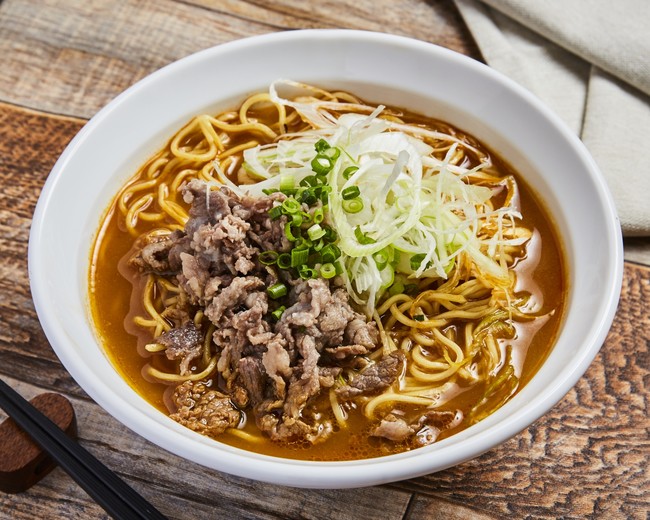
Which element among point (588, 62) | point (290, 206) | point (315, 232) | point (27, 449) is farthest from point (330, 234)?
point (588, 62)

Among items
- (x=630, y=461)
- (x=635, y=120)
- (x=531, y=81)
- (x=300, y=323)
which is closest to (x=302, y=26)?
(x=531, y=81)

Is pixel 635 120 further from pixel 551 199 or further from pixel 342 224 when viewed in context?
pixel 342 224

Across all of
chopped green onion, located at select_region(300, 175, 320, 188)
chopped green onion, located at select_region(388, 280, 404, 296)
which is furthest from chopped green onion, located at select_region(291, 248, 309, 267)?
chopped green onion, located at select_region(388, 280, 404, 296)

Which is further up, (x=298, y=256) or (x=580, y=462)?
(x=298, y=256)

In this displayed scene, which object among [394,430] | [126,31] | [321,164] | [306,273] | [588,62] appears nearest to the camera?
[394,430]

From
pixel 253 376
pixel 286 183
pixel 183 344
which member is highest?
pixel 286 183

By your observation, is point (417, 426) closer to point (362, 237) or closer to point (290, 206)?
point (362, 237)

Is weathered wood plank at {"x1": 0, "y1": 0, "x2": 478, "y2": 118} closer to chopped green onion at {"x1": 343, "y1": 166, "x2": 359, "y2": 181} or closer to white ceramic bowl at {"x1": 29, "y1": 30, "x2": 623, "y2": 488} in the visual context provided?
white ceramic bowl at {"x1": 29, "y1": 30, "x2": 623, "y2": 488}
